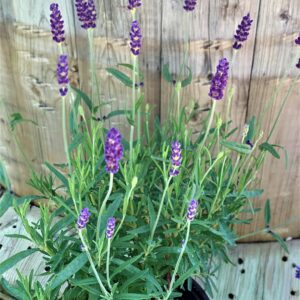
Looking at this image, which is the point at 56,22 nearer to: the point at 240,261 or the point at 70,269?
the point at 70,269

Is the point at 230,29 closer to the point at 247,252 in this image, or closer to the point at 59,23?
the point at 59,23

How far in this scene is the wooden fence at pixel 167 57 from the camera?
134 cm

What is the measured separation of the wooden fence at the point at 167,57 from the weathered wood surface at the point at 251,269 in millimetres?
151

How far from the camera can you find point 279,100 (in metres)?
1.44

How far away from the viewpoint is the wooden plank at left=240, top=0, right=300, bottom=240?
133cm

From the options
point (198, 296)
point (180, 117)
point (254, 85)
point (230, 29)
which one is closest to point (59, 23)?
point (180, 117)

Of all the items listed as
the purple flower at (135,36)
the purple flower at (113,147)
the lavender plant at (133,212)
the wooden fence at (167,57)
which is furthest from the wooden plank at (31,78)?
the purple flower at (113,147)

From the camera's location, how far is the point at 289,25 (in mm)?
1338

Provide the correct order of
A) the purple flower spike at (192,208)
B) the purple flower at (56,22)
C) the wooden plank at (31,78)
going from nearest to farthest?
the purple flower spike at (192,208) → the purple flower at (56,22) → the wooden plank at (31,78)

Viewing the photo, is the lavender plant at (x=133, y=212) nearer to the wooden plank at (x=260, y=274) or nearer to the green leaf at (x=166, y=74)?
the green leaf at (x=166, y=74)

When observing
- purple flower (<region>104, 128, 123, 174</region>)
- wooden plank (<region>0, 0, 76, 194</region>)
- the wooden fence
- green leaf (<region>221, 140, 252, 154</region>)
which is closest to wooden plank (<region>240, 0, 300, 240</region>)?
the wooden fence

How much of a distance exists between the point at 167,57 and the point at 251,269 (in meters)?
0.71

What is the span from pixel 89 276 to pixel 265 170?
69 centimetres

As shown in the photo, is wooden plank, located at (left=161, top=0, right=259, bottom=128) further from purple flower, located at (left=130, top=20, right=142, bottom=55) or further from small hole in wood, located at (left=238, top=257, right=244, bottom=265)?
small hole in wood, located at (left=238, top=257, right=244, bottom=265)
